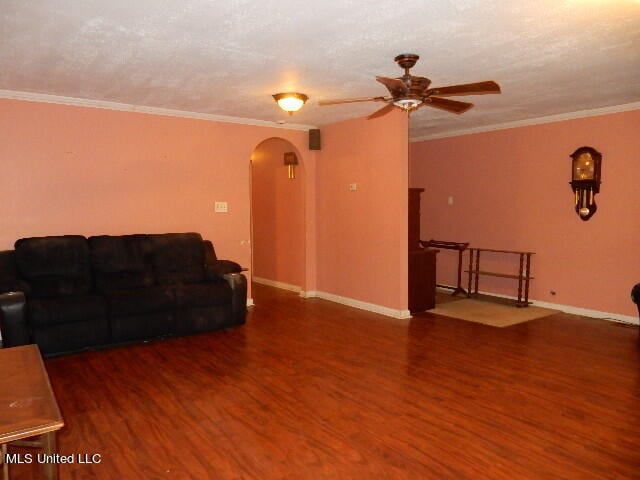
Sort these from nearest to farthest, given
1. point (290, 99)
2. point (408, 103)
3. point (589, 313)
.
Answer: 1. point (408, 103)
2. point (290, 99)
3. point (589, 313)

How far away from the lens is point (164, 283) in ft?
15.6

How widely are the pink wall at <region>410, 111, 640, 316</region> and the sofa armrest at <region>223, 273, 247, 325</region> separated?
11.5 feet

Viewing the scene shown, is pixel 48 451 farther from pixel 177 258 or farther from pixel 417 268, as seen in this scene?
pixel 417 268

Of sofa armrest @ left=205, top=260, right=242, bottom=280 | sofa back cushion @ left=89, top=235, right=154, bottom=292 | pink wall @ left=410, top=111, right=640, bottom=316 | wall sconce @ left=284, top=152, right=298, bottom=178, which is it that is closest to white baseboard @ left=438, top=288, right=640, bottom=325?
pink wall @ left=410, top=111, right=640, bottom=316

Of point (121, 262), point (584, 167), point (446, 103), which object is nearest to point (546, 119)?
point (584, 167)

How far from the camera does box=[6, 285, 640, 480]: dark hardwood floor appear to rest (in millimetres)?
2363

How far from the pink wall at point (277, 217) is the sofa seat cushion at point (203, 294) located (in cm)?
186

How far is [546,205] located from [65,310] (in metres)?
5.30

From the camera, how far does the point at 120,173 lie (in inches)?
197

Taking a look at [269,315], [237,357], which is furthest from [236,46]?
[269,315]

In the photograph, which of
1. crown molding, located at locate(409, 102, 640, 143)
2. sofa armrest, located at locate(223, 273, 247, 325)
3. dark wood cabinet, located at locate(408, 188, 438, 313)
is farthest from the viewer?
dark wood cabinet, located at locate(408, 188, 438, 313)

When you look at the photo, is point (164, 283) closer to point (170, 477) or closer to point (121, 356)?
point (121, 356)

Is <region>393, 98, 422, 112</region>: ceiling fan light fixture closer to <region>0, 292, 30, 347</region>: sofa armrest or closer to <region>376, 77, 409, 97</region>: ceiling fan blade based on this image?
<region>376, 77, 409, 97</region>: ceiling fan blade

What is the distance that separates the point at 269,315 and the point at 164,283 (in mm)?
1274
